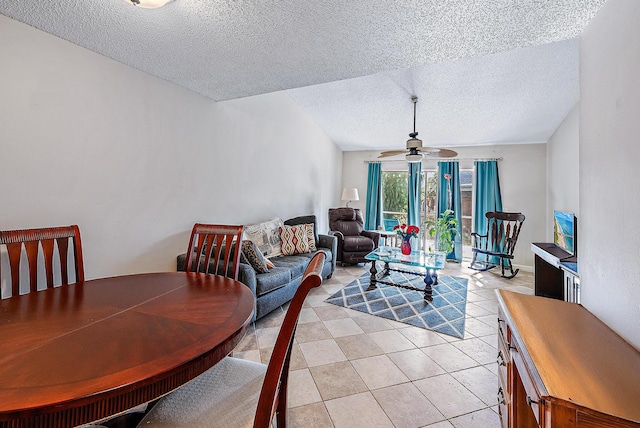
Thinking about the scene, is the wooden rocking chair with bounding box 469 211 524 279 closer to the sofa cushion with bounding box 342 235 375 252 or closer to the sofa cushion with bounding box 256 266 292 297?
the sofa cushion with bounding box 342 235 375 252

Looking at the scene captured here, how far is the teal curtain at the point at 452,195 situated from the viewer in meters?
5.27

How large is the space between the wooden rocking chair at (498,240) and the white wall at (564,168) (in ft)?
1.76

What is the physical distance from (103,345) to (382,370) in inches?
68.8

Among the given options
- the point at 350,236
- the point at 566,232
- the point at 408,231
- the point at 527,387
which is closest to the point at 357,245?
the point at 350,236

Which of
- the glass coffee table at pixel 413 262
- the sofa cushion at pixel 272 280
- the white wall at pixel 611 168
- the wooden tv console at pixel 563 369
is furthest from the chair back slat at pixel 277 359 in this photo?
the glass coffee table at pixel 413 262

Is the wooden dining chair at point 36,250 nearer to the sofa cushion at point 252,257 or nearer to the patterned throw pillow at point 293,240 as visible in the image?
the sofa cushion at point 252,257

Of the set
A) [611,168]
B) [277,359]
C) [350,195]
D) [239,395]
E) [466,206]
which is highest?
[350,195]

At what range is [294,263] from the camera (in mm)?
3256

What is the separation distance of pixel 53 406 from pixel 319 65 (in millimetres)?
2241

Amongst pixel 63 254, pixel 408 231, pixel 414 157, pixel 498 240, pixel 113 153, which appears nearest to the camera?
pixel 63 254

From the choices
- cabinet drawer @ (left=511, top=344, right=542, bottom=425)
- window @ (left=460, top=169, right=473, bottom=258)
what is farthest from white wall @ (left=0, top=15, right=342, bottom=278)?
window @ (left=460, top=169, right=473, bottom=258)

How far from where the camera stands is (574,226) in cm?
290

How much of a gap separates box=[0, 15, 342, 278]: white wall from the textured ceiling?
0.63ft

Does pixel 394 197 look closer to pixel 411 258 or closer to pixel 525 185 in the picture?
pixel 525 185
